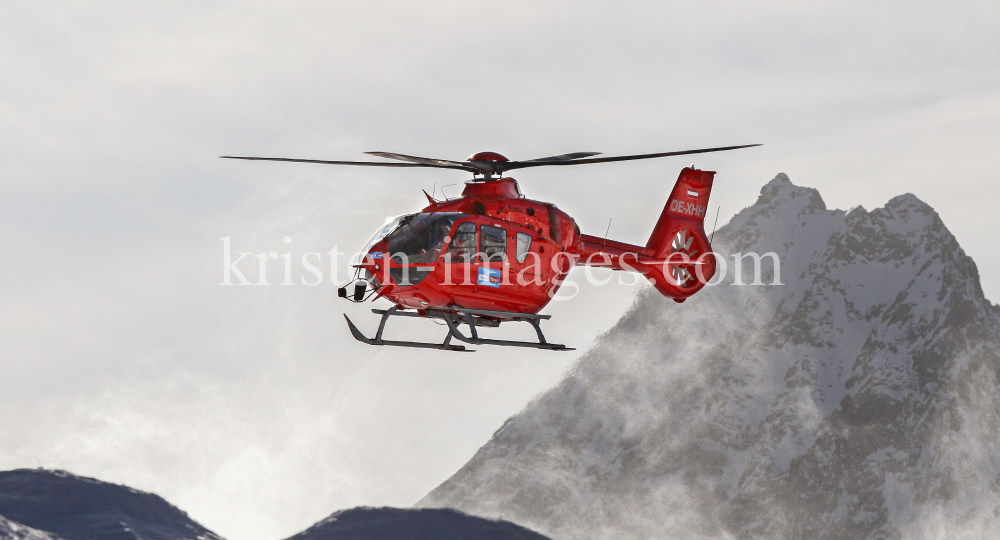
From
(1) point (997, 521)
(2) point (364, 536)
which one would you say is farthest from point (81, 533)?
(1) point (997, 521)

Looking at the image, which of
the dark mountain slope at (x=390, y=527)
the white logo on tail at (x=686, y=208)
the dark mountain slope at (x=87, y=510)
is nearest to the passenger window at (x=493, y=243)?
the white logo on tail at (x=686, y=208)

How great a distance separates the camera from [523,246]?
34156 millimetres

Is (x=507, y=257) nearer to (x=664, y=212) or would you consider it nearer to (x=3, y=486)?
(x=664, y=212)

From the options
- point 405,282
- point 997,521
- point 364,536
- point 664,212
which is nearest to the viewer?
point 405,282

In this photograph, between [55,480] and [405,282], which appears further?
[55,480]

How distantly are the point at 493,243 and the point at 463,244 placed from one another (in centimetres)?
124

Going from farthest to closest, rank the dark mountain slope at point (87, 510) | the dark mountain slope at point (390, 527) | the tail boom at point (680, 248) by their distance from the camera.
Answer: the dark mountain slope at point (390, 527)
the dark mountain slope at point (87, 510)
the tail boom at point (680, 248)

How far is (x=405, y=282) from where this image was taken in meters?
31.7

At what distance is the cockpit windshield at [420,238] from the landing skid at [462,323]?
2.21 meters

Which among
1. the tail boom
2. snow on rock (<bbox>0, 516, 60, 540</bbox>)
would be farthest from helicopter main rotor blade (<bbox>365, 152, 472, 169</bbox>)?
snow on rock (<bbox>0, 516, 60, 540</bbox>)

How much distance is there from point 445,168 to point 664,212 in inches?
458

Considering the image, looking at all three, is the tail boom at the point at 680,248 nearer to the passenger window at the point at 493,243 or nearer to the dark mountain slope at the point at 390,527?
the passenger window at the point at 493,243

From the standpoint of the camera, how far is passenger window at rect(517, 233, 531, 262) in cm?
3400

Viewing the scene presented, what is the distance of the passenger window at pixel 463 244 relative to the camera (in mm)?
32219
